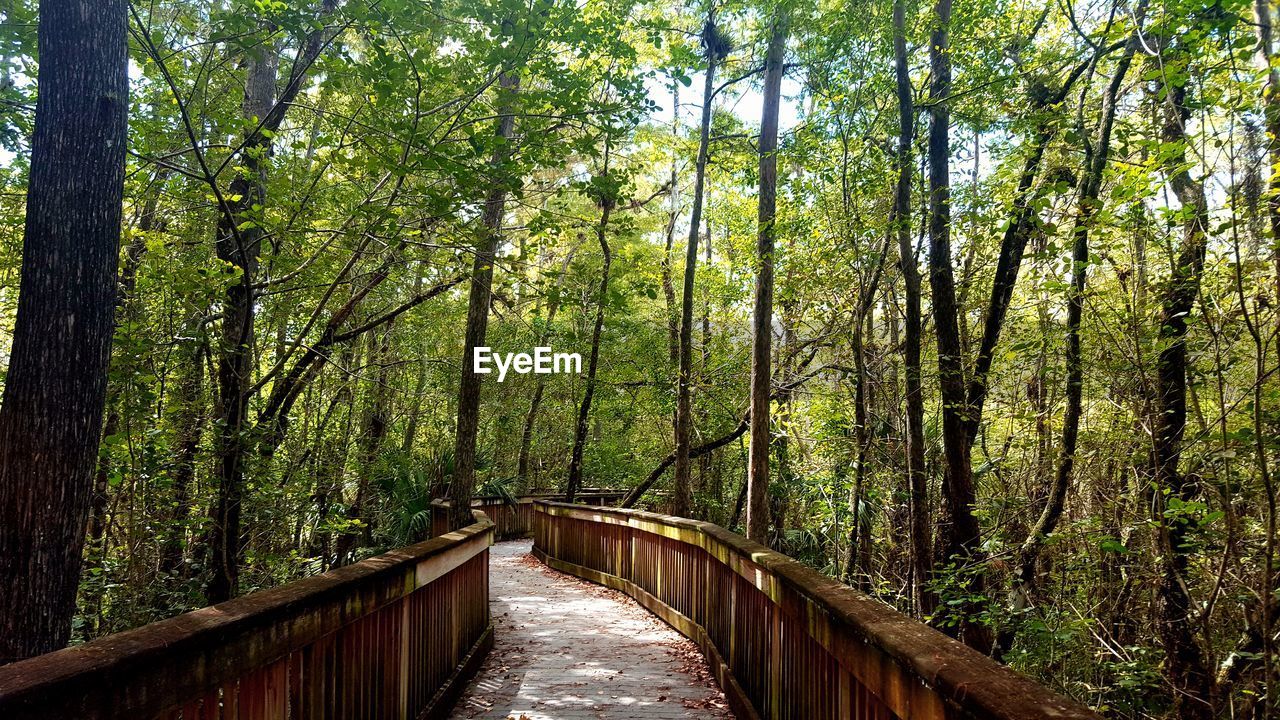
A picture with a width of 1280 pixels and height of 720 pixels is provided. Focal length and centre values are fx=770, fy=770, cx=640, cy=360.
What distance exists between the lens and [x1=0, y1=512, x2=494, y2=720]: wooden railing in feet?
5.35

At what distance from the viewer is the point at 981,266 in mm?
8602

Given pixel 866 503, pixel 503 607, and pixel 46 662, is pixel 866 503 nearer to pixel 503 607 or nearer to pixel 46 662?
pixel 503 607

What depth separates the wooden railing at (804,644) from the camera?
175 cm

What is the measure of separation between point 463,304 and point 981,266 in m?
12.5

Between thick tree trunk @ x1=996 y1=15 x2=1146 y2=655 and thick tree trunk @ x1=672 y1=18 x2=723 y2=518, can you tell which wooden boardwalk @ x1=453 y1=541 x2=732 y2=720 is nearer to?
thick tree trunk @ x1=672 y1=18 x2=723 y2=518

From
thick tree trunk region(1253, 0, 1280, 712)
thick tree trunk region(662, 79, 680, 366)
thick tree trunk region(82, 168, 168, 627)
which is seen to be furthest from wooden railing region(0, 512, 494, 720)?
thick tree trunk region(662, 79, 680, 366)

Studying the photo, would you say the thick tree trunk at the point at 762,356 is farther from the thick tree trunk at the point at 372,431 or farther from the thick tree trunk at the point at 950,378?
the thick tree trunk at the point at 372,431

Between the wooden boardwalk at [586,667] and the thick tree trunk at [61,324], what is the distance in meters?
2.71

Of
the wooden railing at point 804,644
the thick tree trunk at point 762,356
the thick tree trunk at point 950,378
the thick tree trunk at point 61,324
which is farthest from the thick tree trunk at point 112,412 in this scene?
the thick tree trunk at point 950,378

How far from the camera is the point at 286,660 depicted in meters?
2.62

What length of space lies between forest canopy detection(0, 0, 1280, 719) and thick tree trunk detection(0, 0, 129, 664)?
0.02 metres

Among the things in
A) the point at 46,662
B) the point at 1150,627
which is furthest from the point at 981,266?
the point at 46,662

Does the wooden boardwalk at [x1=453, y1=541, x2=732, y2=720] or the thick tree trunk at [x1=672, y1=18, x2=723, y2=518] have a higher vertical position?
the thick tree trunk at [x1=672, y1=18, x2=723, y2=518]

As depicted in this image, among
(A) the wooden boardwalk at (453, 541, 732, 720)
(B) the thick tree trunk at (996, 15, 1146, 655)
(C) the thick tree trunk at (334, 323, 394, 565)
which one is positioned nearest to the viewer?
(A) the wooden boardwalk at (453, 541, 732, 720)
